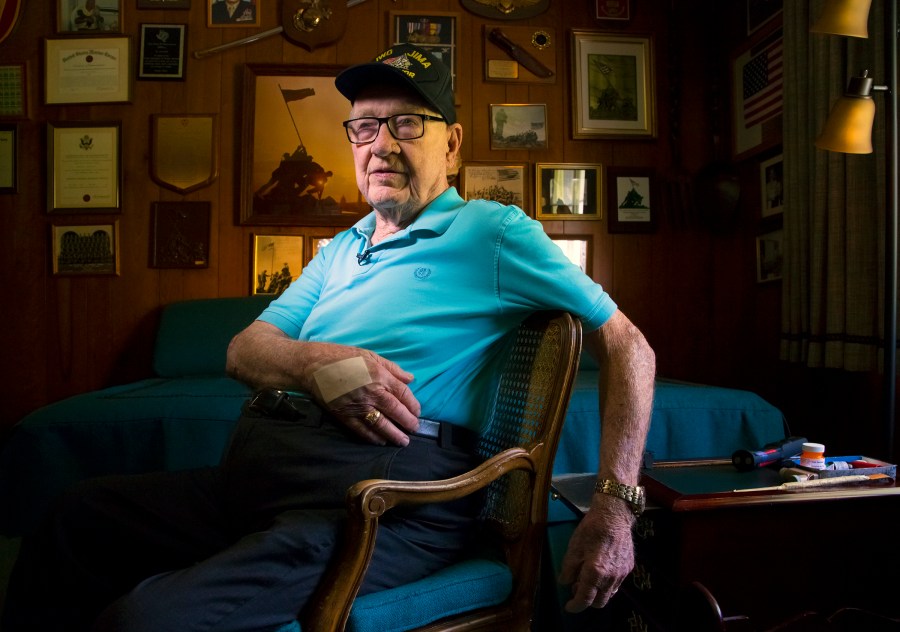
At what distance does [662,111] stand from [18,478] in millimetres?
3291

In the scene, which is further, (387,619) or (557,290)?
(557,290)

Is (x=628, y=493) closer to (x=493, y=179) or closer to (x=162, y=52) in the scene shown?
(x=493, y=179)

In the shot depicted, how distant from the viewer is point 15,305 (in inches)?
A: 129

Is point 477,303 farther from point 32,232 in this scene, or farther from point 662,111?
point 32,232

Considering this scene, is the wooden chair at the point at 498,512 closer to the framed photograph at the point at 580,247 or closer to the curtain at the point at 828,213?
the curtain at the point at 828,213

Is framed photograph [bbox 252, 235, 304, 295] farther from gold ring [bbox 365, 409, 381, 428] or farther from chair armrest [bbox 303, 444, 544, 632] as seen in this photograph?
chair armrest [bbox 303, 444, 544, 632]

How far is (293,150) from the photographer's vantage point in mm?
3303

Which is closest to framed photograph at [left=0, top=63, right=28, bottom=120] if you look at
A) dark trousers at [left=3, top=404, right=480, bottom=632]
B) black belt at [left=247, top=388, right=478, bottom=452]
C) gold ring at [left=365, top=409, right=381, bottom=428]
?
dark trousers at [left=3, top=404, right=480, bottom=632]

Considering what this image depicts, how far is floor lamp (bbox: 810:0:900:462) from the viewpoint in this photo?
5.90 feet

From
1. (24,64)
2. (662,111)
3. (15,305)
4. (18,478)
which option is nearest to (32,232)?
(15,305)

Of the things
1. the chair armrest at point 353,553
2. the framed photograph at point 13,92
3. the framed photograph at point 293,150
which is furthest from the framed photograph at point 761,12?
the framed photograph at point 13,92

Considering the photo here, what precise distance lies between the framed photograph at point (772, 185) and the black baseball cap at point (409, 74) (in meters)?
2.17

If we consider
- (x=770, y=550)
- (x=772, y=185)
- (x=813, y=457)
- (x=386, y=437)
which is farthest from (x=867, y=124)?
(x=386, y=437)

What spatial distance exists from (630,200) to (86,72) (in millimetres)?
2889
